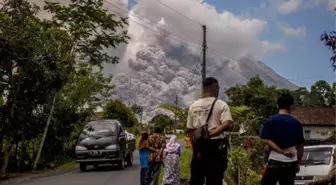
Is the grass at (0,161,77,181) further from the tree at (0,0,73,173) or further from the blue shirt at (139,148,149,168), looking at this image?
the blue shirt at (139,148,149,168)

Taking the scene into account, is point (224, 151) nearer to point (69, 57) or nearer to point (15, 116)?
point (15, 116)

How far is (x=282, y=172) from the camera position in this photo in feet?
22.6

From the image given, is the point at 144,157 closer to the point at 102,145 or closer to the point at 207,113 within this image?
the point at 207,113

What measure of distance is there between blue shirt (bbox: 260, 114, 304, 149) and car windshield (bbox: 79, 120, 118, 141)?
15342 mm

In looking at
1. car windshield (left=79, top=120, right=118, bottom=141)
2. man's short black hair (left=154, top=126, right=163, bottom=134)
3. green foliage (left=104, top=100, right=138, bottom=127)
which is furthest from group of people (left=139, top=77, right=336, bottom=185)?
green foliage (left=104, top=100, right=138, bottom=127)

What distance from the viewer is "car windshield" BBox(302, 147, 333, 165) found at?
16297 mm

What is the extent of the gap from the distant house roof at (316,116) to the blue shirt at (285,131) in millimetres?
68182

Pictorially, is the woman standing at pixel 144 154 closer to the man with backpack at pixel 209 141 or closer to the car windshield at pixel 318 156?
the car windshield at pixel 318 156

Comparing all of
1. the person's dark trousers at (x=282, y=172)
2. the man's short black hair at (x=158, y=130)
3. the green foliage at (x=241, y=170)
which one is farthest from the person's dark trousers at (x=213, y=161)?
the green foliage at (x=241, y=170)

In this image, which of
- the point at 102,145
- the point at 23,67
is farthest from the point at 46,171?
the point at 23,67

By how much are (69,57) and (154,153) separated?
10087mm

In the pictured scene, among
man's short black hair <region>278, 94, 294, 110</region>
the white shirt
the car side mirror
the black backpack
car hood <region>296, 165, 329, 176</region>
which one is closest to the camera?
the black backpack

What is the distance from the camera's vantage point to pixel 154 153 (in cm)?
1300

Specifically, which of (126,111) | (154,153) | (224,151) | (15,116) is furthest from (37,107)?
(126,111)
